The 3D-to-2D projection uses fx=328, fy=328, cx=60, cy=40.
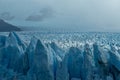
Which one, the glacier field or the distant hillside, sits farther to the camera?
the distant hillside

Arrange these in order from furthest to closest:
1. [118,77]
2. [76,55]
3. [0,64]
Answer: [0,64], [76,55], [118,77]

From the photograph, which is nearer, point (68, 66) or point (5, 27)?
point (68, 66)

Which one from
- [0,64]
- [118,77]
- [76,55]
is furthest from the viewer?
[0,64]

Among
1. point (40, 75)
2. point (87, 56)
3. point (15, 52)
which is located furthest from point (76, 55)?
point (15, 52)

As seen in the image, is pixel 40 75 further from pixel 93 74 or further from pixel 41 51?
pixel 93 74

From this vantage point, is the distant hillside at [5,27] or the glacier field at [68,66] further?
the distant hillside at [5,27]

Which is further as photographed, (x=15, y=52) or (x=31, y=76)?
(x=15, y=52)

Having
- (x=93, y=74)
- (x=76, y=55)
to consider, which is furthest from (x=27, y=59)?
(x=93, y=74)

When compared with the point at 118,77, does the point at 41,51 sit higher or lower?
higher

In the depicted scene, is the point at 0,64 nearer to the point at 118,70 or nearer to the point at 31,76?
the point at 31,76
